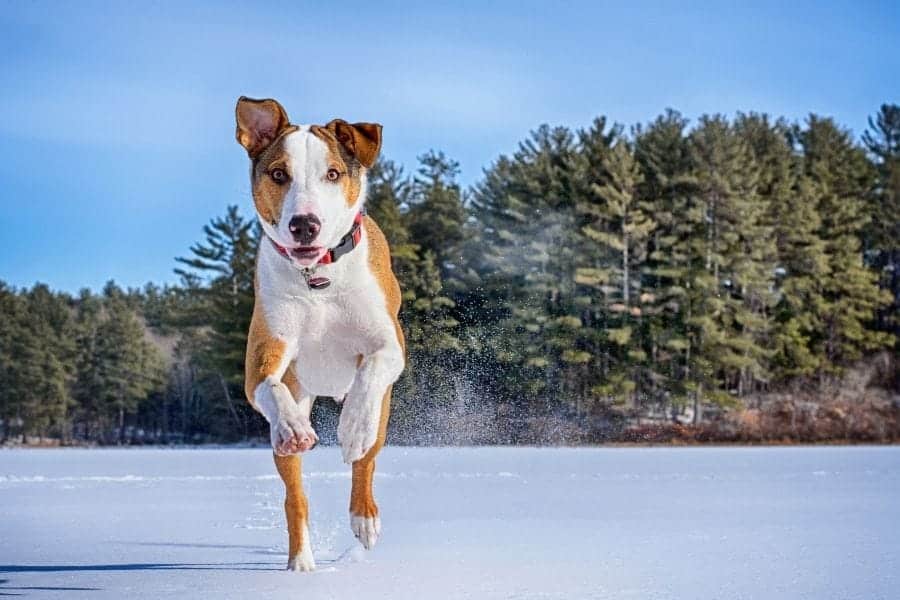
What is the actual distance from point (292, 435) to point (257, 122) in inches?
58.9

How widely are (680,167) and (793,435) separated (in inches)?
442

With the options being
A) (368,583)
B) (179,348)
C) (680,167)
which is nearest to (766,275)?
(680,167)

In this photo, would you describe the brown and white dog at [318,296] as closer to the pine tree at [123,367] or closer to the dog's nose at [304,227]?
the dog's nose at [304,227]

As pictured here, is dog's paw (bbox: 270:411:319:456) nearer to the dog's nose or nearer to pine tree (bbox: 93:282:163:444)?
the dog's nose

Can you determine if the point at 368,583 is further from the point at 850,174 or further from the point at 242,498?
the point at 850,174

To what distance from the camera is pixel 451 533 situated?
9.33 meters

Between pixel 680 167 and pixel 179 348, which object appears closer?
pixel 680 167

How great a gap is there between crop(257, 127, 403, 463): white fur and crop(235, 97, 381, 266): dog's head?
0.03ft

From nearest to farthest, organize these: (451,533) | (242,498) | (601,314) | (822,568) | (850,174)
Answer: (822,568) → (451,533) → (242,498) → (601,314) → (850,174)

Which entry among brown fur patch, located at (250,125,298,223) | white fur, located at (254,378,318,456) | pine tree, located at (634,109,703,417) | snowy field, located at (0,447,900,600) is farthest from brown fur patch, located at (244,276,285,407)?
pine tree, located at (634,109,703,417)

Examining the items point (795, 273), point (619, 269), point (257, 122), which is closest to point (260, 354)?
point (257, 122)

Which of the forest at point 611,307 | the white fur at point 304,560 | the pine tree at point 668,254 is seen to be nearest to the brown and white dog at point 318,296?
the white fur at point 304,560

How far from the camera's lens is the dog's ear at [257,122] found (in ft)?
17.4

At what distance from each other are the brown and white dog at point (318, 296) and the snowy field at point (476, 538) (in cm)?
117
